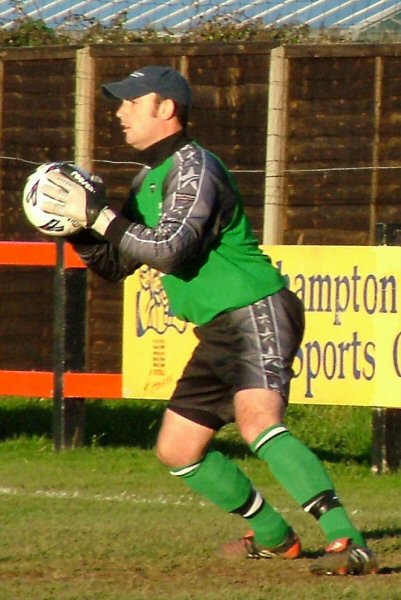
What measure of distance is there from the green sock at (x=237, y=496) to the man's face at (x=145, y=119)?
4.16 ft

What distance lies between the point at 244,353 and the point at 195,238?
49 cm

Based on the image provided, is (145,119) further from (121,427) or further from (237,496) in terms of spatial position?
(121,427)

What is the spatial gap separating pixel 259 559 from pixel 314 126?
5650 millimetres

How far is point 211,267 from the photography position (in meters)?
6.27

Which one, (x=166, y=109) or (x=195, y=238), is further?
(x=166, y=109)

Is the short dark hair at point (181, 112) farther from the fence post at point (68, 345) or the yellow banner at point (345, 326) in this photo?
the fence post at point (68, 345)

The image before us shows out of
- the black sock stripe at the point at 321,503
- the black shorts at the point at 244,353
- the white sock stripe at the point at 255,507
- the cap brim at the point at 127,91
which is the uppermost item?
the cap brim at the point at 127,91

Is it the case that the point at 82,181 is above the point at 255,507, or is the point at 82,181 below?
above

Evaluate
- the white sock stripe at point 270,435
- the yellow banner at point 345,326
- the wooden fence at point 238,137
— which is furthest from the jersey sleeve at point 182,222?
the wooden fence at point 238,137

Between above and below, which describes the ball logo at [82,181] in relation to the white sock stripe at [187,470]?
above

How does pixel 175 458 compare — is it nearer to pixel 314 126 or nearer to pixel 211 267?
pixel 211 267

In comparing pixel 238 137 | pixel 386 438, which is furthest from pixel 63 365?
pixel 238 137

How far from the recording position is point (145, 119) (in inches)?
252

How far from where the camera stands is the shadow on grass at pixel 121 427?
10766 millimetres
